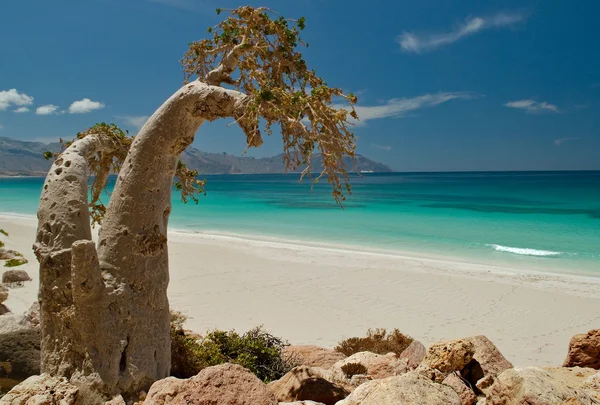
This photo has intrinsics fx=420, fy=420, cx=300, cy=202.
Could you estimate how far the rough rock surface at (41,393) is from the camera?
3205 millimetres

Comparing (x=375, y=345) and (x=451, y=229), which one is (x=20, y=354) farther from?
(x=451, y=229)

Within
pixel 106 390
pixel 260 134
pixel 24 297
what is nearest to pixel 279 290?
pixel 24 297

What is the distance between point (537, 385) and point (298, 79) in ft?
12.9

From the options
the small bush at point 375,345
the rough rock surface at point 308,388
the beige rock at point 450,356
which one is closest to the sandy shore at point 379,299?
the small bush at point 375,345

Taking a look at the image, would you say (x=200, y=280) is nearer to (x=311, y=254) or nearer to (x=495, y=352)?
(x=311, y=254)

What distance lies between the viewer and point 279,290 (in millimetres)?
13156

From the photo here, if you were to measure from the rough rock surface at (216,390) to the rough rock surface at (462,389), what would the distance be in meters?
1.68

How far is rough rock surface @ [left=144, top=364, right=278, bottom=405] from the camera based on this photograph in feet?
9.68

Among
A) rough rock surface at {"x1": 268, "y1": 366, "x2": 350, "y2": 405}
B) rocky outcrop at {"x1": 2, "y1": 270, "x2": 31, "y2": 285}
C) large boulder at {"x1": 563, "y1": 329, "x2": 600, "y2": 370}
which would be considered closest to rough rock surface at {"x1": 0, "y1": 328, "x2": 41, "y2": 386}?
rough rock surface at {"x1": 268, "y1": 366, "x2": 350, "y2": 405}

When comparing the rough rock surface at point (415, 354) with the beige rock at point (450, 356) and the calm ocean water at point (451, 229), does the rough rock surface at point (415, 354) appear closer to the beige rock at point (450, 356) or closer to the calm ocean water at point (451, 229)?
the beige rock at point (450, 356)

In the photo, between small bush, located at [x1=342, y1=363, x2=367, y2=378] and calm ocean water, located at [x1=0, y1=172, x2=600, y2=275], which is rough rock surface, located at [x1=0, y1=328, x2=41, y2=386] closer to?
small bush, located at [x1=342, y1=363, x2=367, y2=378]

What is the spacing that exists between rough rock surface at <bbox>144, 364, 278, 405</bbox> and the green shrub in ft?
8.37

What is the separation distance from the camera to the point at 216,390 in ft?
9.82

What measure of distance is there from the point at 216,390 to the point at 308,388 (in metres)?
1.08
